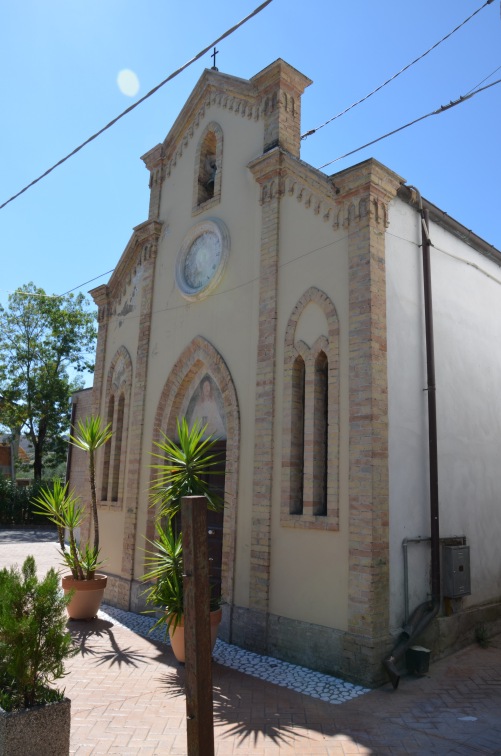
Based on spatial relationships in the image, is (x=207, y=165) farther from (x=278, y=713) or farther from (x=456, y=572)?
Answer: (x=278, y=713)

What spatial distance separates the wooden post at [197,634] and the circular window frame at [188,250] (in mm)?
6345

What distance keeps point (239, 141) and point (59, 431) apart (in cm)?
2336

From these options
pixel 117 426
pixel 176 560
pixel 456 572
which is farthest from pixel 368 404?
pixel 117 426

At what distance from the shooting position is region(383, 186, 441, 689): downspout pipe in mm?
6469

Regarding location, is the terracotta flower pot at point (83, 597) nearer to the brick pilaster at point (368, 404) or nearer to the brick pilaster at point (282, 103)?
the brick pilaster at point (368, 404)

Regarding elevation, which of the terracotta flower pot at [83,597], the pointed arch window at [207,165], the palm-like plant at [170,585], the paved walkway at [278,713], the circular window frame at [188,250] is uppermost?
the pointed arch window at [207,165]

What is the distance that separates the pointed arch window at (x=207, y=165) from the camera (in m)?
10.2

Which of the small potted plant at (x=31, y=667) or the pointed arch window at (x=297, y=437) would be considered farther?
the pointed arch window at (x=297, y=437)

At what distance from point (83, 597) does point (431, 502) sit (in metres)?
5.53

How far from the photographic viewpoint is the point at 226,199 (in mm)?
9781

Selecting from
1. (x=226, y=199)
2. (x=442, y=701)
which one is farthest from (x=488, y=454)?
(x=226, y=199)

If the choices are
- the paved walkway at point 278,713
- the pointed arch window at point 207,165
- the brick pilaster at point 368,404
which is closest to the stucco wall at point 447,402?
the brick pilaster at point 368,404

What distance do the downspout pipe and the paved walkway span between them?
341mm

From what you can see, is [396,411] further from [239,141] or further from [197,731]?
[239,141]
